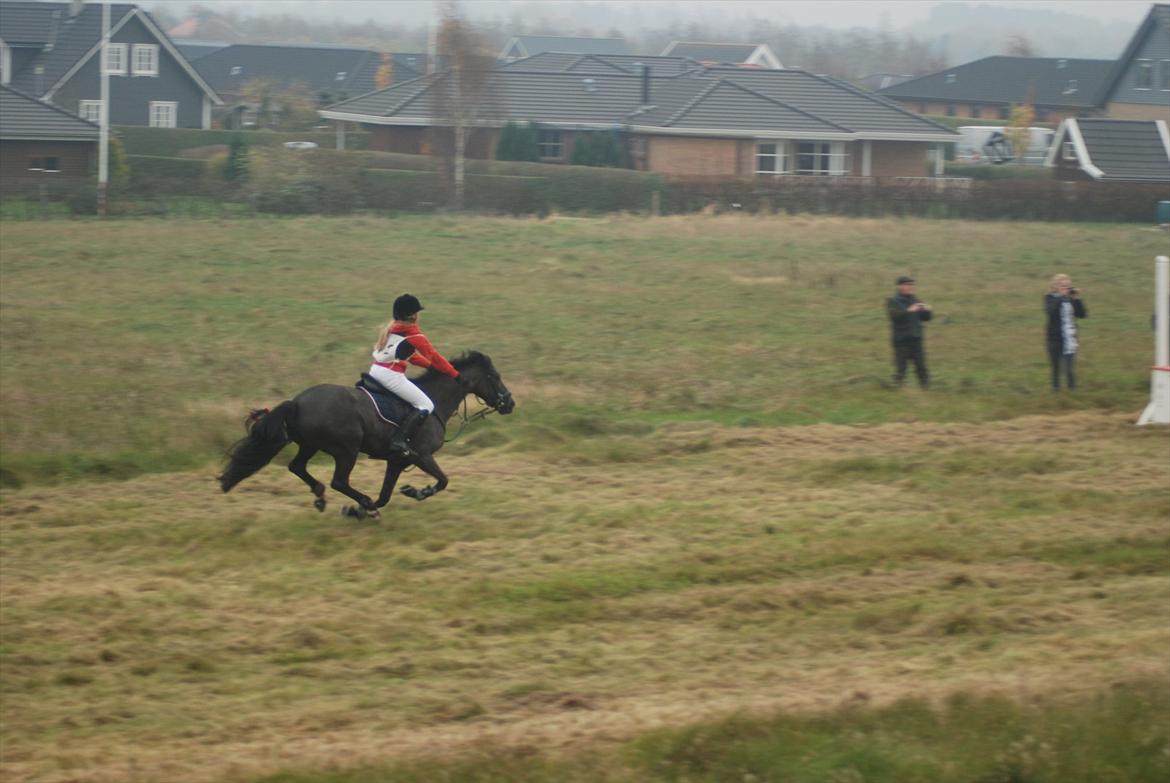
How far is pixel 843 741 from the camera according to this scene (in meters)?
7.52

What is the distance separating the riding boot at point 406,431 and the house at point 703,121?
3954cm

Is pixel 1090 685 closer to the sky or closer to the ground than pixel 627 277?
closer to the ground

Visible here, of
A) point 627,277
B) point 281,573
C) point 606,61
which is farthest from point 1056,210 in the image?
point 281,573

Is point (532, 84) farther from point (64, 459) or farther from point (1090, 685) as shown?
point (1090, 685)

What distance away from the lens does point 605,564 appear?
11305 mm

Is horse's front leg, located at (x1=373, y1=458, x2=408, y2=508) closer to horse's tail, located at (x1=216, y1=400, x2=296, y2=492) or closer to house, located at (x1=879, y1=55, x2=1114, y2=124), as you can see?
horse's tail, located at (x1=216, y1=400, x2=296, y2=492)

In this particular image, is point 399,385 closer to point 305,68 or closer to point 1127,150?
point 1127,150

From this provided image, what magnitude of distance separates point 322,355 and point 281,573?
891 cm

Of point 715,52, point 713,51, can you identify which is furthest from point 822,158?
point 713,51


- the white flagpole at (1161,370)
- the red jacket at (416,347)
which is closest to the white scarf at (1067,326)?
the white flagpole at (1161,370)

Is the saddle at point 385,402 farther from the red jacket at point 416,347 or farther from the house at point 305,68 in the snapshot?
the house at point 305,68

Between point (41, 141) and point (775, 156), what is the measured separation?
86.1 feet

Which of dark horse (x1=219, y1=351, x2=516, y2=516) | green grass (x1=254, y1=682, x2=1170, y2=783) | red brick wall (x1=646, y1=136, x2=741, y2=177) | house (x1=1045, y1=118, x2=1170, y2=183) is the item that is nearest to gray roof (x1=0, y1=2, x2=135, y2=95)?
red brick wall (x1=646, y1=136, x2=741, y2=177)

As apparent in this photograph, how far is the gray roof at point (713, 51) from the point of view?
10334 cm
